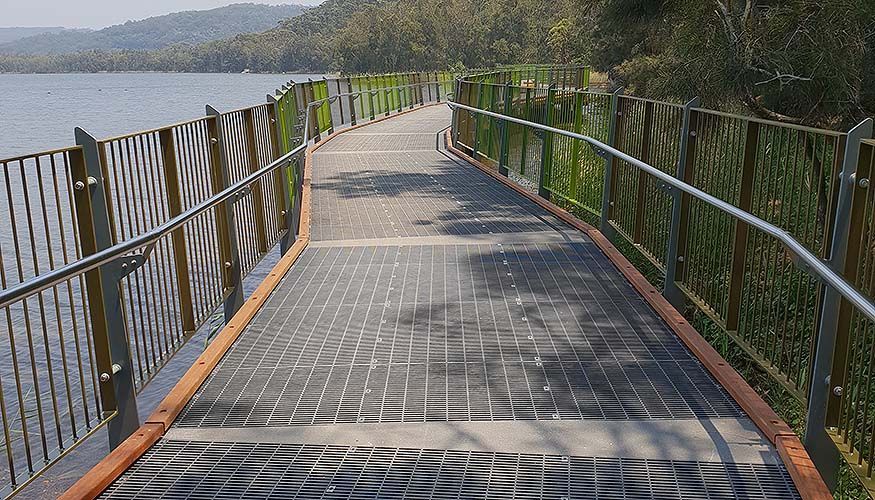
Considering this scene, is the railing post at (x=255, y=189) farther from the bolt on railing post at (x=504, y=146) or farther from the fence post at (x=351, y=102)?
the fence post at (x=351, y=102)

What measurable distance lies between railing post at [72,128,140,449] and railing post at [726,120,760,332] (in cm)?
344

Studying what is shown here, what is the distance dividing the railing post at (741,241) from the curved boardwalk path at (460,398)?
41 cm

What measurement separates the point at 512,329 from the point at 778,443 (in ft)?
7.09

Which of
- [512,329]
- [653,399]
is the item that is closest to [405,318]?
[512,329]

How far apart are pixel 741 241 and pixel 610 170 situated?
322 cm

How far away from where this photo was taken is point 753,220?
433cm

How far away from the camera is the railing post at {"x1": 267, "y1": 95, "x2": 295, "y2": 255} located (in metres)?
9.08

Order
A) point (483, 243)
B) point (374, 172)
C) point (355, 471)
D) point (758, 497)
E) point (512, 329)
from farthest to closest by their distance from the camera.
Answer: point (374, 172) → point (483, 243) → point (512, 329) → point (355, 471) → point (758, 497)

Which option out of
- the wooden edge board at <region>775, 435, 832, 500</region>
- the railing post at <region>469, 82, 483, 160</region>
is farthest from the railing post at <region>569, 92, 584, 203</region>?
the wooden edge board at <region>775, 435, 832, 500</region>

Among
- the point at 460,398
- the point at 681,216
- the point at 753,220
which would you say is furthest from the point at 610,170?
the point at 460,398

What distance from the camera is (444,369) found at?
16.6 ft

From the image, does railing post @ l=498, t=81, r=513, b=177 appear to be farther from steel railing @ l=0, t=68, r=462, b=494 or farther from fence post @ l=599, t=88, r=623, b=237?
Result: fence post @ l=599, t=88, r=623, b=237

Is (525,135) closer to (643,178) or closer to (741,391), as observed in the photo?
(643,178)

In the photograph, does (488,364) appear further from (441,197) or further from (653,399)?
(441,197)
